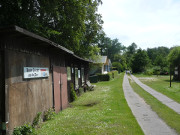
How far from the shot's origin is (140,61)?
63.4 meters

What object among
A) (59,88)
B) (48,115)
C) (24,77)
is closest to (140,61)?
(59,88)

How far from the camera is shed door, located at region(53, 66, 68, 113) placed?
898 centimetres

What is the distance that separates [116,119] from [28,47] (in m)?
4.37

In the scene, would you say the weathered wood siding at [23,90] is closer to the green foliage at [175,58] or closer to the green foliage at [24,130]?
the green foliage at [24,130]

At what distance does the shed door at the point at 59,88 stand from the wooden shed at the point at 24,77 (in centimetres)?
5

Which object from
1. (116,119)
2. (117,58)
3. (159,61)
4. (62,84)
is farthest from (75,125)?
(117,58)

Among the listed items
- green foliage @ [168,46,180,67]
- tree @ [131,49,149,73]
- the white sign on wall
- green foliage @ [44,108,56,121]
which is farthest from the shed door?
tree @ [131,49,149,73]

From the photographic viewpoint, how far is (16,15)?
10.9m

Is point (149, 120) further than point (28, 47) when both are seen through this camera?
Yes

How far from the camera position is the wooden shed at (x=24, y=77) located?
15.7ft

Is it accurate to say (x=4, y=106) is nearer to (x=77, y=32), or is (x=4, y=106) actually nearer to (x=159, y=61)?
(x=77, y=32)

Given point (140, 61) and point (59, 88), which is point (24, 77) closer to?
point (59, 88)

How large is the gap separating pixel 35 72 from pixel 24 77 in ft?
2.79

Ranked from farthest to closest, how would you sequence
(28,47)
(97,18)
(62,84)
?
1. (97,18)
2. (62,84)
3. (28,47)
